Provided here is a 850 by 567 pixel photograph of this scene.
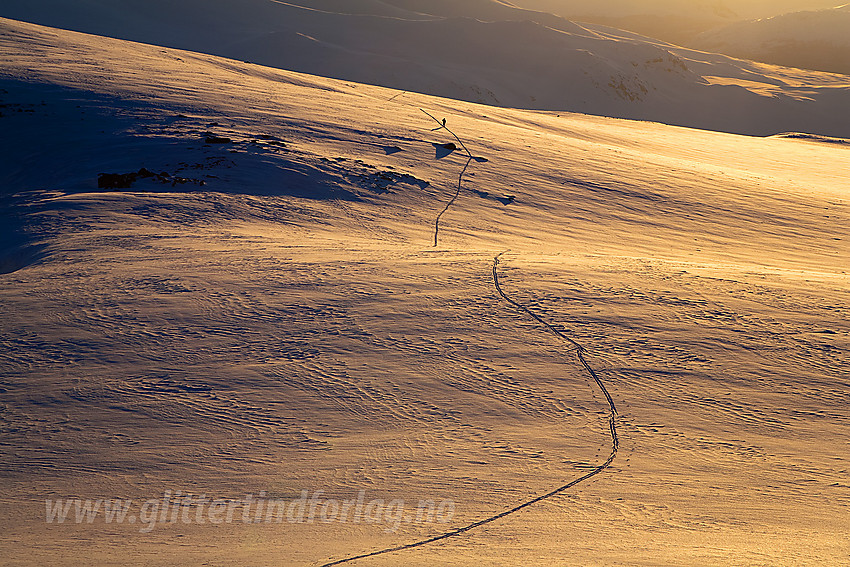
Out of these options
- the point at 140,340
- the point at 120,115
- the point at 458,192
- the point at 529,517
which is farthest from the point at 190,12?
the point at 529,517

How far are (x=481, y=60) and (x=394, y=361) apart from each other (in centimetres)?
3714

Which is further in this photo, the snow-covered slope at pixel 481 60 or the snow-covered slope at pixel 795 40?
the snow-covered slope at pixel 795 40

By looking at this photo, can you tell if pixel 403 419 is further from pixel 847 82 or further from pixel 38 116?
pixel 847 82

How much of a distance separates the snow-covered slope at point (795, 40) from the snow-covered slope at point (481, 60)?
33981 millimetres

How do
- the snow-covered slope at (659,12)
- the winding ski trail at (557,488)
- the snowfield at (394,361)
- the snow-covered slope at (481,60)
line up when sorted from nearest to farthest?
the winding ski trail at (557,488) < the snowfield at (394,361) < the snow-covered slope at (481,60) < the snow-covered slope at (659,12)

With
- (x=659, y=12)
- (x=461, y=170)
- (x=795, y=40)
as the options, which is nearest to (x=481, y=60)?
(x=461, y=170)

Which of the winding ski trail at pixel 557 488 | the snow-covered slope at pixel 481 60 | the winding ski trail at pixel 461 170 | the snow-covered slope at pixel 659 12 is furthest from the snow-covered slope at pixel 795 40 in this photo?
the winding ski trail at pixel 557 488

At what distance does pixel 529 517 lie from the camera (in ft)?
11.7

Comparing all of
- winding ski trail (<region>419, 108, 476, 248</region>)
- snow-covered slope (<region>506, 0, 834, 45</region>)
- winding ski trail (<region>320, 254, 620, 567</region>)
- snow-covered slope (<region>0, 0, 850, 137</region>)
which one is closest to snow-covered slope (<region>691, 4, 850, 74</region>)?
snow-covered slope (<region>506, 0, 834, 45</region>)

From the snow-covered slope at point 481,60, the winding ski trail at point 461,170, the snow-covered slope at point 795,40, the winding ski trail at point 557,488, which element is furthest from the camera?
the snow-covered slope at point 795,40

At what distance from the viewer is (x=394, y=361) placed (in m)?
5.09

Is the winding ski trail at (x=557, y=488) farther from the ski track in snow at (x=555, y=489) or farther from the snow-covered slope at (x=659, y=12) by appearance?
the snow-covered slope at (x=659, y=12)

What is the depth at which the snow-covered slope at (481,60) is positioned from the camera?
114 ft

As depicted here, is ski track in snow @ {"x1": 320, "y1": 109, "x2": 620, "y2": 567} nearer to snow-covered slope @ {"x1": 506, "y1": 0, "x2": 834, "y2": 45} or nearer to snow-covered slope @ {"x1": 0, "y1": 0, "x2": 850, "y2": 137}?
snow-covered slope @ {"x1": 0, "y1": 0, "x2": 850, "y2": 137}
